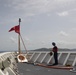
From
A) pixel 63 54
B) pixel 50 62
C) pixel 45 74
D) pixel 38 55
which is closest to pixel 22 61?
pixel 38 55

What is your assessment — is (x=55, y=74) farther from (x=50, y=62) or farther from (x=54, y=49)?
(x=50, y=62)

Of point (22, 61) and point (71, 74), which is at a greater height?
point (71, 74)

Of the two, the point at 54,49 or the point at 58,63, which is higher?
the point at 54,49

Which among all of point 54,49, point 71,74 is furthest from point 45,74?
point 54,49

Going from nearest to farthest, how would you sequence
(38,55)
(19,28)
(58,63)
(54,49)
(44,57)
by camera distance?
(54,49) < (58,63) < (44,57) < (38,55) < (19,28)

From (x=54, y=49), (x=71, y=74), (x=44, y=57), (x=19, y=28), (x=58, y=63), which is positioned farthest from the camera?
(x=19, y=28)

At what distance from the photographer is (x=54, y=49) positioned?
16.0 metres

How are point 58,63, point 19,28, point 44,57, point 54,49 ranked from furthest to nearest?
point 19,28 → point 44,57 → point 58,63 → point 54,49

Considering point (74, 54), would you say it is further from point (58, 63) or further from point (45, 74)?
point (45, 74)

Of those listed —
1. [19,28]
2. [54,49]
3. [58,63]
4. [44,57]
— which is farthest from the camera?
[19,28]

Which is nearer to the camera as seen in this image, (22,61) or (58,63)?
(58,63)

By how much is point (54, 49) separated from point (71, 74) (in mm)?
5038

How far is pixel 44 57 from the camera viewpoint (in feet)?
61.5

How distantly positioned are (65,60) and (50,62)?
1.95m
